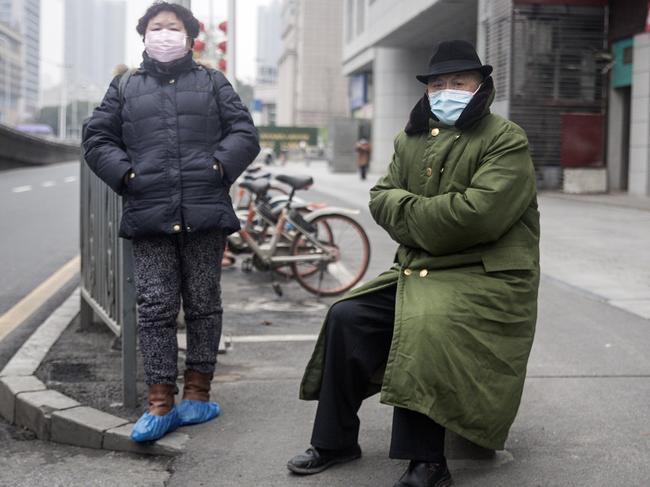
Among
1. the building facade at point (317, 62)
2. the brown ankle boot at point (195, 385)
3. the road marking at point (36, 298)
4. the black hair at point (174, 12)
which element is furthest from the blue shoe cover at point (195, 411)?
the building facade at point (317, 62)

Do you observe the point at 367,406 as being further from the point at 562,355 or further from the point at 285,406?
the point at 562,355

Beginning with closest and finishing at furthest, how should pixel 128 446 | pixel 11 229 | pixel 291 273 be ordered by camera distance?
pixel 128 446
pixel 291 273
pixel 11 229

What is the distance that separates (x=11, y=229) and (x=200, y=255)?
10.8 m

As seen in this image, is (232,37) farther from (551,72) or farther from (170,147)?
(551,72)

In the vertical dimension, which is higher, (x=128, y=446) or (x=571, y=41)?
(x=571, y=41)

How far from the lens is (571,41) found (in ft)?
79.4

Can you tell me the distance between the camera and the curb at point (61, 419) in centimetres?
421

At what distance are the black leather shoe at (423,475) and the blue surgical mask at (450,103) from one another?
4.25ft

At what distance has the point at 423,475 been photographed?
353 centimetres

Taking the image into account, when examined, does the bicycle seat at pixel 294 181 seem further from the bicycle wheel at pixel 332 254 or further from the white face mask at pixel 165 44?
the white face mask at pixel 165 44

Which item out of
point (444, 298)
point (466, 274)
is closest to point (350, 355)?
point (444, 298)

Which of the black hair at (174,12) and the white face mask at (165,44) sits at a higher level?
the black hair at (174,12)

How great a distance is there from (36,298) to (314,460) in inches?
197

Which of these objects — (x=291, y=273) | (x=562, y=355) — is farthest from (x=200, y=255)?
(x=291, y=273)
